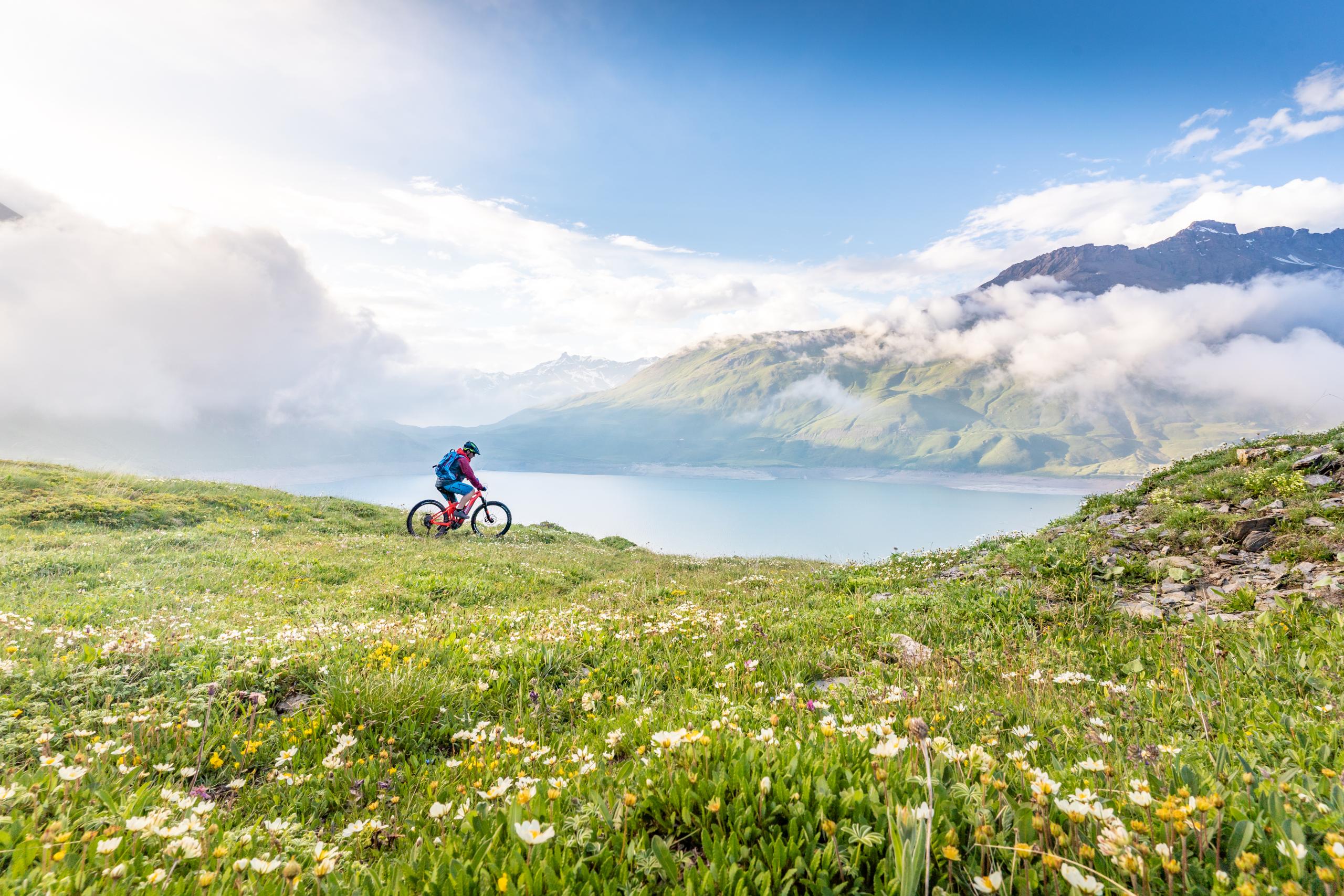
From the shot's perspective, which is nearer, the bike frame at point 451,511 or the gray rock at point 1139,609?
the gray rock at point 1139,609

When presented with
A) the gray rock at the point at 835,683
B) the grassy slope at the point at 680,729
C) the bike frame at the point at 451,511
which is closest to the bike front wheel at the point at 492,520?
the bike frame at the point at 451,511

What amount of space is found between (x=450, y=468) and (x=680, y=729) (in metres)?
22.4

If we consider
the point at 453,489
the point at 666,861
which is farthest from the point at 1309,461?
the point at 453,489

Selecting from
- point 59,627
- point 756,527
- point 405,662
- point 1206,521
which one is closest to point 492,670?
point 405,662

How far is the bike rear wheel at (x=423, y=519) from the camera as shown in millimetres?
24047

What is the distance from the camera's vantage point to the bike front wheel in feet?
83.1

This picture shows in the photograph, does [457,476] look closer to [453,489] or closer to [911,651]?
[453,489]

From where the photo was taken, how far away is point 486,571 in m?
14.3

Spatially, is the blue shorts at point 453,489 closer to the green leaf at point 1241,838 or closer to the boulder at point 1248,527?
the boulder at point 1248,527

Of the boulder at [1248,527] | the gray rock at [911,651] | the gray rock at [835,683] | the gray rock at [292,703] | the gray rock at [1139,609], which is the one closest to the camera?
the gray rock at [292,703]

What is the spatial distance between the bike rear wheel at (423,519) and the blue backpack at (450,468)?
4.16ft

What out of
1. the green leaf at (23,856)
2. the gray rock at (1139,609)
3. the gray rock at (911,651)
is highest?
the green leaf at (23,856)

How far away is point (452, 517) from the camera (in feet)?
80.6

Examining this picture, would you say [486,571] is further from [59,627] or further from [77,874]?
[77,874]
